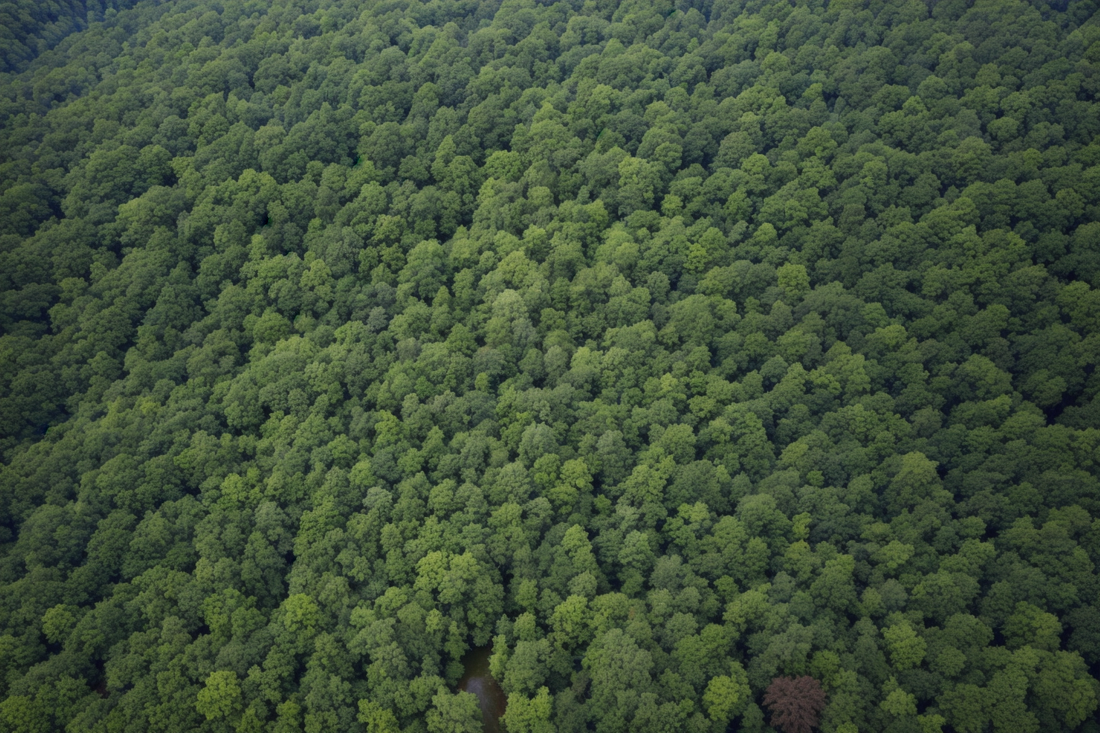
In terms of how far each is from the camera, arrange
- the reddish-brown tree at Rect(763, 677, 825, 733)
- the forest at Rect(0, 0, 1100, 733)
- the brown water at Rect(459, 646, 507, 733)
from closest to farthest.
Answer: the reddish-brown tree at Rect(763, 677, 825, 733) < the forest at Rect(0, 0, 1100, 733) < the brown water at Rect(459, 646, 507, 733)

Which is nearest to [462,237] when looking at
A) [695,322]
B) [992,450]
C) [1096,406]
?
[695,322]

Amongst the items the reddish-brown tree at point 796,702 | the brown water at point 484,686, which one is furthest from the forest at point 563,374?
the brown water at point 484,686

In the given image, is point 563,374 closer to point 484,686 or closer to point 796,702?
point 484,686

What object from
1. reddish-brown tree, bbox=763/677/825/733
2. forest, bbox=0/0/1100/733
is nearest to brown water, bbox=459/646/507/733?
forest, bbox=0/0/1100/733

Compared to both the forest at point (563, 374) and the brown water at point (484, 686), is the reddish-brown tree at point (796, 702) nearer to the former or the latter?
the forest at point (563, 374)

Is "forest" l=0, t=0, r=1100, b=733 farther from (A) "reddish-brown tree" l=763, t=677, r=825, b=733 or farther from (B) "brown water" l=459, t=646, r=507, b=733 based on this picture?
(B) "brown water" l=459, t=646, r=507, b=733

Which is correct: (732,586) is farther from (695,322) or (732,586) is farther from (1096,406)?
(1096,406)
